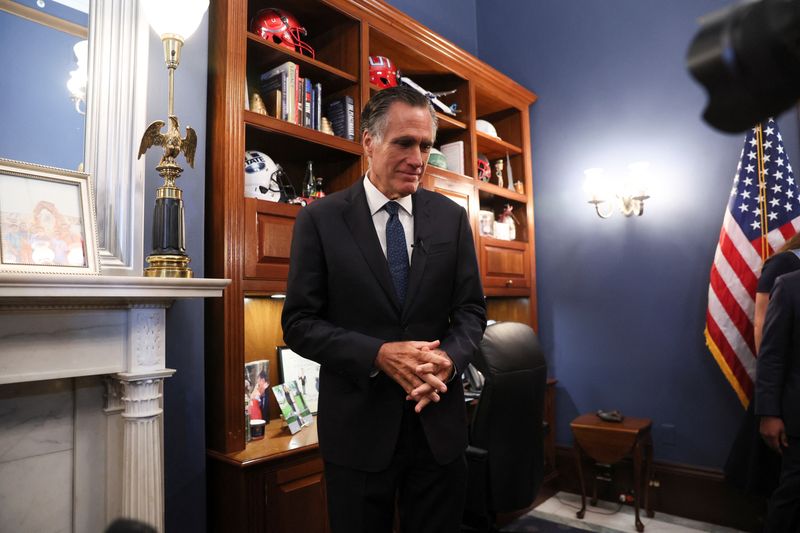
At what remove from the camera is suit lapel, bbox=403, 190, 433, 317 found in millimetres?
1259

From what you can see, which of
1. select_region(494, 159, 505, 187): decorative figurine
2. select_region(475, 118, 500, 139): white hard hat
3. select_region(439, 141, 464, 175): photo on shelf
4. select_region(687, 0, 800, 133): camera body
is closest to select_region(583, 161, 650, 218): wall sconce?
select_region(494, 159, 505, 187): decorative figurine

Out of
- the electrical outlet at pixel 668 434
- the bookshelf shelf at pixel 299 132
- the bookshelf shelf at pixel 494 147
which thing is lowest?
the electrical outlet at pixel 668 434

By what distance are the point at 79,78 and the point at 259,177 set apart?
698mm

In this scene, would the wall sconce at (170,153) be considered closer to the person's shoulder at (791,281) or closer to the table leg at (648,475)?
the person's shoulder at (791,281)

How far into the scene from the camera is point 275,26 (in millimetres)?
2348

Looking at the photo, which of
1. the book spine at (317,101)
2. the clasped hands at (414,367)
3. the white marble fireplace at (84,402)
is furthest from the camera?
the book spine at (317,101)

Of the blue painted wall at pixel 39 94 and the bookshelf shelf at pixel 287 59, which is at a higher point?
the bookshelf shelf at pixel 287 59

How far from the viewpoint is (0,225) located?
1428mm

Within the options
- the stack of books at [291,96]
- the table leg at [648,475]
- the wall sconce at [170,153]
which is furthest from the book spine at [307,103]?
the table leg at [648,475]

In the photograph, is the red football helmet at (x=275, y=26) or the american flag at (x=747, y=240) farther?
the american flag at (x=747, y=240)

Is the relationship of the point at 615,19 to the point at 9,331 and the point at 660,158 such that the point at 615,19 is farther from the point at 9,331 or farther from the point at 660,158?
the point at 9,331

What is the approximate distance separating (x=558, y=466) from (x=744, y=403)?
1.22 meters

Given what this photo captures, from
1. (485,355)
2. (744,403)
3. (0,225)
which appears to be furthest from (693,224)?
(0,225)

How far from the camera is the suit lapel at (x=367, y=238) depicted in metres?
1.24
